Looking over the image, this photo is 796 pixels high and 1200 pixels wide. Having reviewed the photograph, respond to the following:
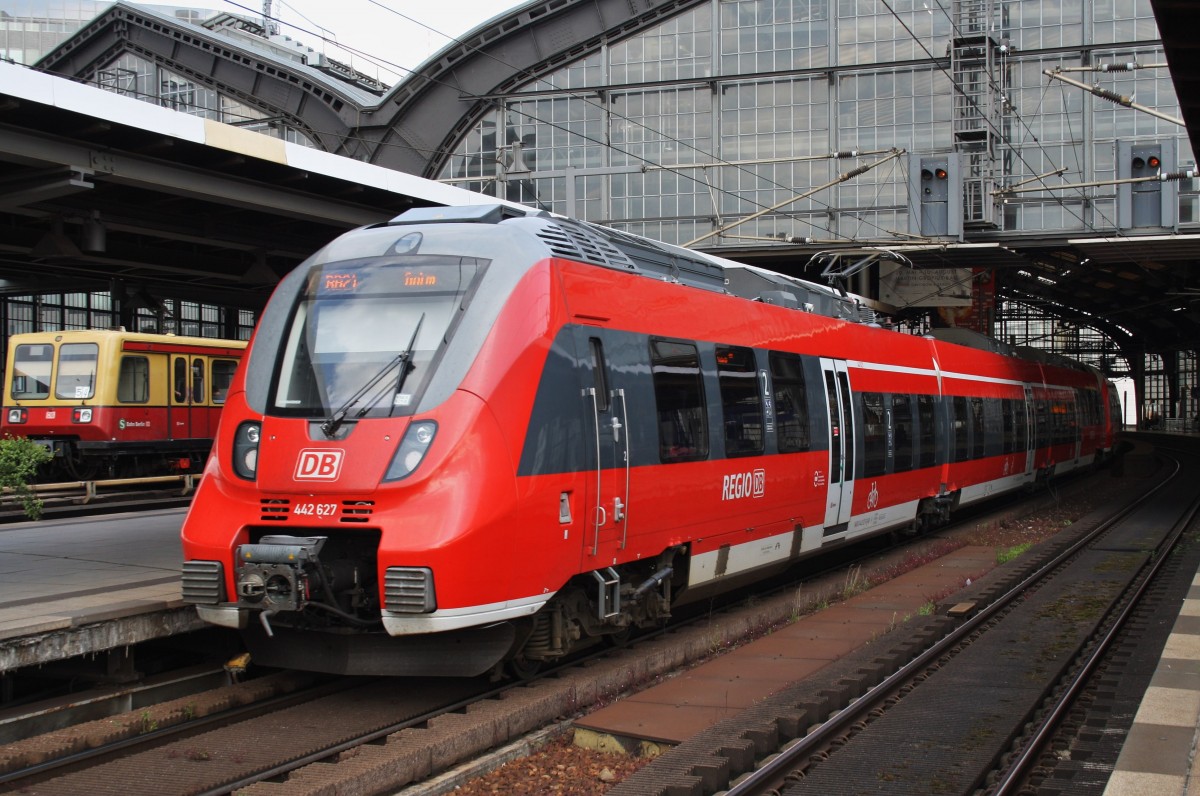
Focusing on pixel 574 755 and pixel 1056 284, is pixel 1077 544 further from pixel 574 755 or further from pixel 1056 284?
pixel 1056 284

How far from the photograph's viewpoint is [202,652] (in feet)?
30.6

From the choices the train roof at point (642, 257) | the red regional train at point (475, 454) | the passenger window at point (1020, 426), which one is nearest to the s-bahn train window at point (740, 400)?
the red regional train at point (475, 454)

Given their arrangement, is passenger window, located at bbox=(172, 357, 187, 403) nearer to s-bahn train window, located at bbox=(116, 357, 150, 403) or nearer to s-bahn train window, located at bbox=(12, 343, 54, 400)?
s-bahn train window, located at bbox=(116, 357, 150, 403)

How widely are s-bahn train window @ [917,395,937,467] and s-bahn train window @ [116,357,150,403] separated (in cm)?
1498

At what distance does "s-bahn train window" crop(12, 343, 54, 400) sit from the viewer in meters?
22.3

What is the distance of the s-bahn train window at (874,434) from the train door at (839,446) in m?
0.55

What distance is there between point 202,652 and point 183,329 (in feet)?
116

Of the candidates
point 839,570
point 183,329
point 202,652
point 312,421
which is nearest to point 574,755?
point 312,421

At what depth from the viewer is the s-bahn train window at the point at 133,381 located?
22016mm

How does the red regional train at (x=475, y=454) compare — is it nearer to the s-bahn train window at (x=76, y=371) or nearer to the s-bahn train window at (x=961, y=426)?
the s-bahn train window at (x=961, y=426)

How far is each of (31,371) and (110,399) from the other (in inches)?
85.7

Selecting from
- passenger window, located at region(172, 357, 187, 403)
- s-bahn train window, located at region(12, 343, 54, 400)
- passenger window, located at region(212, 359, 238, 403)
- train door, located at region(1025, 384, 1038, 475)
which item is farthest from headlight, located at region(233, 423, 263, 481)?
train door, located at region(1025, 384, 1038, 475)

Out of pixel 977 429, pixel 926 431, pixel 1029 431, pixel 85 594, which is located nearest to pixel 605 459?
pixel 85 594

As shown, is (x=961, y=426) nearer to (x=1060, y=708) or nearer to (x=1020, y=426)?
(x=1020, y=426)
